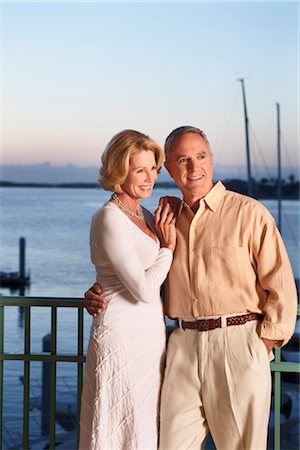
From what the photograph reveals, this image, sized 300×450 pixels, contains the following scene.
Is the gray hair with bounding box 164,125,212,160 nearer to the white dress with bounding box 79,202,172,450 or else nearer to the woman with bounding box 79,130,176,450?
the woman with bounding box 79,130,176,450

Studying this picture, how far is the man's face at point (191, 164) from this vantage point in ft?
9.07

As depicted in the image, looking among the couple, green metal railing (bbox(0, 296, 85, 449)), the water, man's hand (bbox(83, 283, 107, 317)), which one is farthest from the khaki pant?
the water

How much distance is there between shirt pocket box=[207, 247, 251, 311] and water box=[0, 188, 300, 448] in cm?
1435

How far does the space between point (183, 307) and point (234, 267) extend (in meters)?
0.22

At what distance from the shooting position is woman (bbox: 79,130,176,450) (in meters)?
2.77

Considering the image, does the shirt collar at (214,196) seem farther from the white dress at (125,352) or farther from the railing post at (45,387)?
the railing post at (45,387)

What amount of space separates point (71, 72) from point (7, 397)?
1888 cm

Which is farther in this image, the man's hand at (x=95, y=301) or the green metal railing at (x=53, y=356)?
the green metal railing at (x=53, y=356)

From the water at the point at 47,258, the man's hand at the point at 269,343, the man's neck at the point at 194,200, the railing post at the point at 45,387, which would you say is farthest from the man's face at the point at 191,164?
the water at the point at 47,258

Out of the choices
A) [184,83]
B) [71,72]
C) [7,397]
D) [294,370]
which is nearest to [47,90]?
[71,72]

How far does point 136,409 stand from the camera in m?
2.82

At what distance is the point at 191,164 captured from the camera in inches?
109

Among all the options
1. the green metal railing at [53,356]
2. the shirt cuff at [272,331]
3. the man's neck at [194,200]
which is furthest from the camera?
the green metal railing at [53,356]

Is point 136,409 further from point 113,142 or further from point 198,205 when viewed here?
point 113,142
